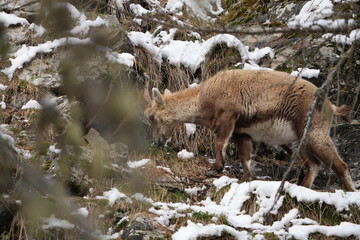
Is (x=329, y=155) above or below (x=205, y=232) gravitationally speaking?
above

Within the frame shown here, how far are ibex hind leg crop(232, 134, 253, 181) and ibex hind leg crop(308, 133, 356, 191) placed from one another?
3.97 feet

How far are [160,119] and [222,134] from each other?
136 cm

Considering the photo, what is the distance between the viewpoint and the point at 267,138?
7715mm

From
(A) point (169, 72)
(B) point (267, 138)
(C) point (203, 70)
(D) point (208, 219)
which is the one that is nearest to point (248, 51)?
(C) point (203, 70)

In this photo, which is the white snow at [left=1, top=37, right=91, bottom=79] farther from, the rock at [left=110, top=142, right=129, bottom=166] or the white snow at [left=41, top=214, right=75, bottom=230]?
the white snow at [left=41, top=214, right=75, bottom=230]

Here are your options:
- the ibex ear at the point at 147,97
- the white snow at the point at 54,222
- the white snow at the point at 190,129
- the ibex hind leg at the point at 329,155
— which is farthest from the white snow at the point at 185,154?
the white snow at the point at 54,222

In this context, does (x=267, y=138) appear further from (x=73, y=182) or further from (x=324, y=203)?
(x=73, y=182)

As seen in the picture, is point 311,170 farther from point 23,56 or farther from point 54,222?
point 54,222

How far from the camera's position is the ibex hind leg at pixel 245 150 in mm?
8141

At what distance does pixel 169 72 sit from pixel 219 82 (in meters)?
1.99

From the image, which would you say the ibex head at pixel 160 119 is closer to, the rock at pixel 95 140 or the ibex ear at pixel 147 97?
the ibex ear at pixel 147 97

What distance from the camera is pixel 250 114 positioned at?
7.90 m

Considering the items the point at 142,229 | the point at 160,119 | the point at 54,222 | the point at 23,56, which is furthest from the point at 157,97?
the point at 54,222

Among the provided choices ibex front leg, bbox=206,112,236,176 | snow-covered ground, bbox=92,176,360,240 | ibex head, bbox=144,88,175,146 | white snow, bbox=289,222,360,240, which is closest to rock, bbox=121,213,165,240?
snow-covered ground, bbox=92,176,360,240
